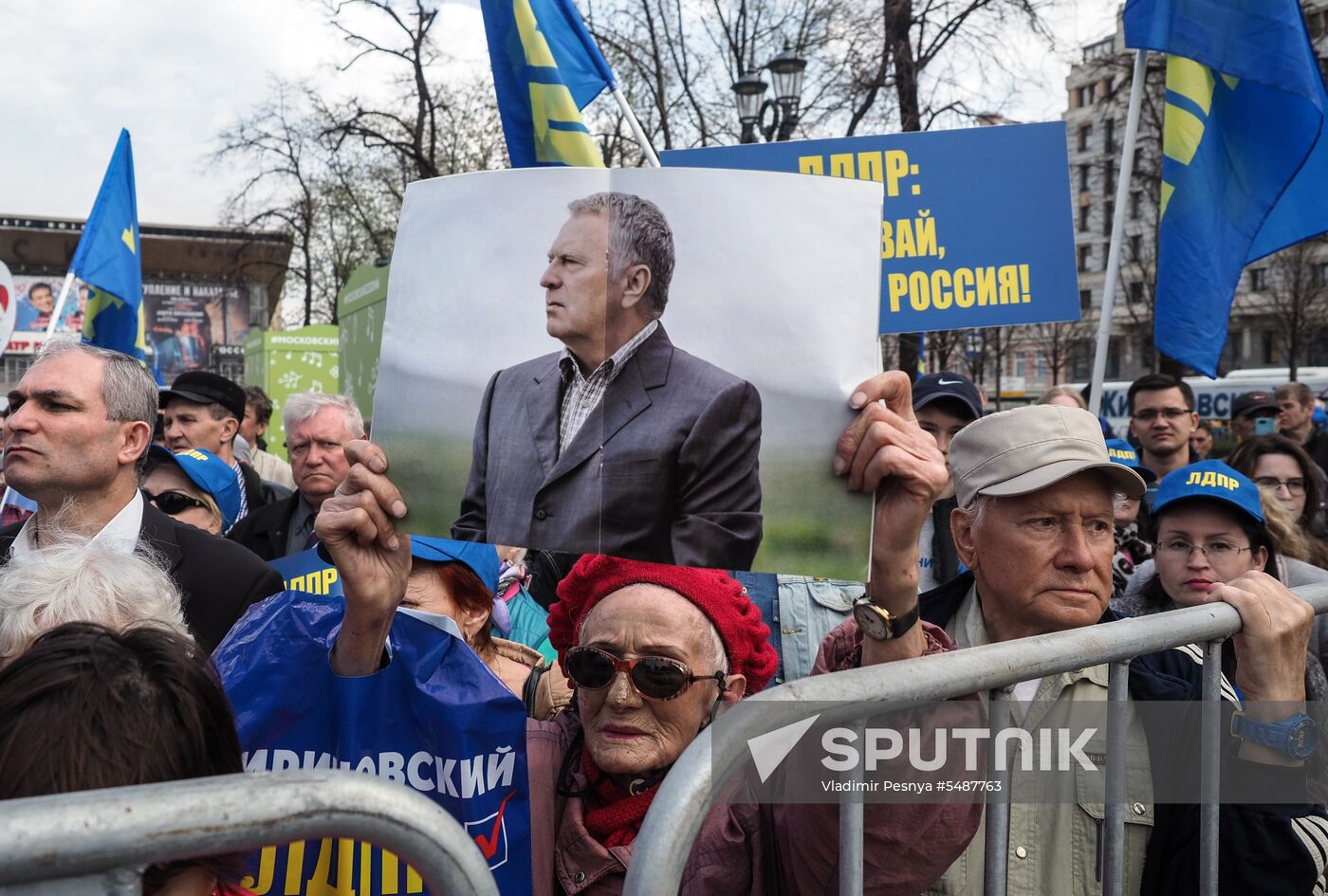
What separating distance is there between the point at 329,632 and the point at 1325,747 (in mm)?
1903

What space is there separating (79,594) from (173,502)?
7.50 feet

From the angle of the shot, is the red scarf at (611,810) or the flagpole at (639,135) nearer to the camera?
the red scarf at (611,810)

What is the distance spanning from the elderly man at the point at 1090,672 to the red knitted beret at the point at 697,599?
1.39ft

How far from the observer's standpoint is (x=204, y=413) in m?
5.66

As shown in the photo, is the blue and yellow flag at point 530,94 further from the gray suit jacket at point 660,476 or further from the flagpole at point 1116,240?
the gray suit jacket at point 660,476

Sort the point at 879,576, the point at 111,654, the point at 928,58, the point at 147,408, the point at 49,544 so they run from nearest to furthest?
the point at 111,654 < the point at 879,576 < the point at 49,544 < the point at 147,408 < the point at 928,58

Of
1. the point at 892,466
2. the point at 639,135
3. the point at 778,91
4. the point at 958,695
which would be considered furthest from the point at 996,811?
the point at 778,91

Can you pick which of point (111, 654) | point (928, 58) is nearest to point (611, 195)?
point (111, 654)

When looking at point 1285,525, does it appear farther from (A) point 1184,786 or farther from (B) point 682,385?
(B) point 682,385

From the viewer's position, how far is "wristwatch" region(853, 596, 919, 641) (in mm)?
1676

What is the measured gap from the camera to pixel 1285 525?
383cm

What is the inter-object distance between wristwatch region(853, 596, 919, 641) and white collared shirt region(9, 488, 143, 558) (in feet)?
6.45

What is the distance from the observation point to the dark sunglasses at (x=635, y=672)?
6.56 ft

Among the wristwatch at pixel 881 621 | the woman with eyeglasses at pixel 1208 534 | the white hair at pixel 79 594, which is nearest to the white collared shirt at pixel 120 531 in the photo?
the white hair at pixel 79 594
